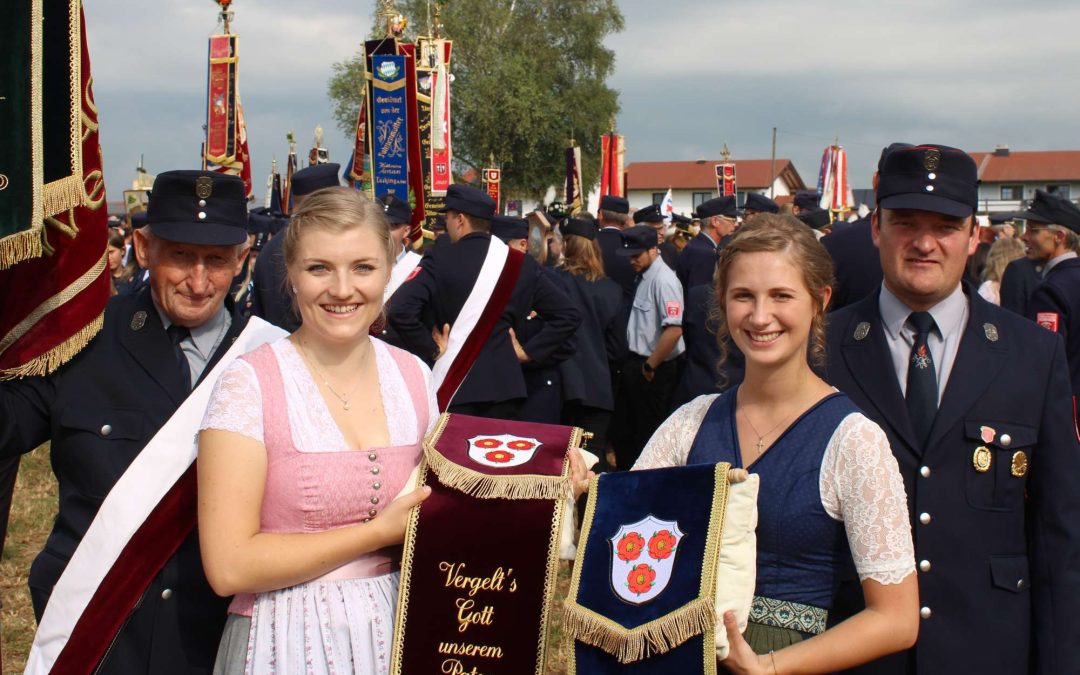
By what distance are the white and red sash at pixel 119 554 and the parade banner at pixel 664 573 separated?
958mm

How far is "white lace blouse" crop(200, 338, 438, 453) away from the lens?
7.02ft

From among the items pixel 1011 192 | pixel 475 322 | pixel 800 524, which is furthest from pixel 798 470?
pixel 1011 192

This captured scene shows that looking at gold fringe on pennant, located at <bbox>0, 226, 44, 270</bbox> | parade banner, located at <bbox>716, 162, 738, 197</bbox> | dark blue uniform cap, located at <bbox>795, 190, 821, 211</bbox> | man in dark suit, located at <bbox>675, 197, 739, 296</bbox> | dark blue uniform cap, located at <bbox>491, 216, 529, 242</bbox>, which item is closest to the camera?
gold fringe on pennant, located at <bbox>0, 226, 44, 270</bbox>

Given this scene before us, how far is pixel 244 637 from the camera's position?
2.23 m

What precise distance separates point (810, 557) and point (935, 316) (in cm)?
87

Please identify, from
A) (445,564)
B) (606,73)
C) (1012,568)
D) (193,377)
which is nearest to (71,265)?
(193,377)

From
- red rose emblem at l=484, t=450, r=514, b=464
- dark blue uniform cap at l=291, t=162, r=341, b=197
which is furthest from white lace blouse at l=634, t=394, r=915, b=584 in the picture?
dark blue uniform cap at l=291, t=162, r=341, b=197

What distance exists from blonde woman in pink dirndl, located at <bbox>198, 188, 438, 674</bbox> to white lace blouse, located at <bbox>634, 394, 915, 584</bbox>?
2.75ft

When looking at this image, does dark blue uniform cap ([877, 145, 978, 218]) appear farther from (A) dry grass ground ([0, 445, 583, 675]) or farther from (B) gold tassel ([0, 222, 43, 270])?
(B) gold tassel ([0, 222, 43, 270])

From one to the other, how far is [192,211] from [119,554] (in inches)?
32.9

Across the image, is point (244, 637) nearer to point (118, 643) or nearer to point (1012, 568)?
point (118, 643)

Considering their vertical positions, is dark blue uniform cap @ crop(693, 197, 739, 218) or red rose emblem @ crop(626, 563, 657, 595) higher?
dark blue uniform cap @ crop(693, 197, 739, 218)

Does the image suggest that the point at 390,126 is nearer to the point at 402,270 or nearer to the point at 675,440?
the point at 402,270

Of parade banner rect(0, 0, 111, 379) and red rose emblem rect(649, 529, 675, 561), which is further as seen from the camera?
parade banner rect(0, 0, 111, 379)
